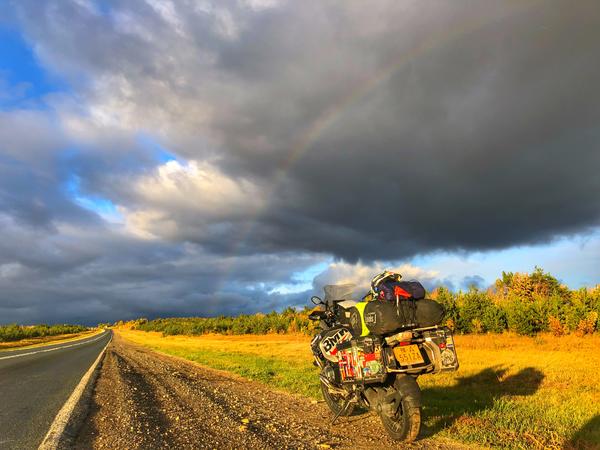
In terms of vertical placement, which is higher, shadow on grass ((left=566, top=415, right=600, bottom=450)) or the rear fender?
the rear fender

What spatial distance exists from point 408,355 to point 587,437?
123 inches

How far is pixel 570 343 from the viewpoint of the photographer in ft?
69.7

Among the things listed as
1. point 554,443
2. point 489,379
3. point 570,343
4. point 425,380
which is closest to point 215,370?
point 425,380

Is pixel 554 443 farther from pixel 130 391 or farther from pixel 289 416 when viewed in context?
pixel 130 391

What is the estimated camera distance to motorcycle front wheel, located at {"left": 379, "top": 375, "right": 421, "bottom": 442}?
572 centimetres

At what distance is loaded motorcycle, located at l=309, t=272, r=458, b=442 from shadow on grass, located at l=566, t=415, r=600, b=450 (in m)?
1.98

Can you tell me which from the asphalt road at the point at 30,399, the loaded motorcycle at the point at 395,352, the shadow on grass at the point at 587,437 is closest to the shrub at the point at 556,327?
the shadow on grass at the point at 587,437

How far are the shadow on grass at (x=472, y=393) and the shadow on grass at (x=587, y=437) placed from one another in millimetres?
1809

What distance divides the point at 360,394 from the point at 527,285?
38.1 meters

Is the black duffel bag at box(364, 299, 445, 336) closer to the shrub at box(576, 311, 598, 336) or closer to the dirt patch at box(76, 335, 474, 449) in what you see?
the dirt patch at box(76, 335, 474, 449)

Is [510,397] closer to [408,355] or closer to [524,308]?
[408,355]

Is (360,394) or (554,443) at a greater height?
(360,394)

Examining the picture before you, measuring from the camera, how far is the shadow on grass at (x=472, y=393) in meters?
7.72

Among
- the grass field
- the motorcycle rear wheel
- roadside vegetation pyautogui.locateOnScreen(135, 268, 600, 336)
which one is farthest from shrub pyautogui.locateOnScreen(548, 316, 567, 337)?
the motorcycle rear wheel
